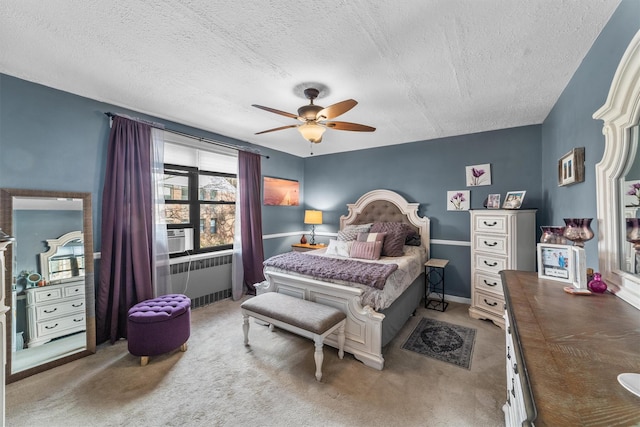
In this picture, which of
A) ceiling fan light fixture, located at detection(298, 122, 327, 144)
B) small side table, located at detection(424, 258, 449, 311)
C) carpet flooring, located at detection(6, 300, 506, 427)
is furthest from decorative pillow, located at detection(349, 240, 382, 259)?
ceiling fan light fixture, located at detection(298, 122, 327, 144)

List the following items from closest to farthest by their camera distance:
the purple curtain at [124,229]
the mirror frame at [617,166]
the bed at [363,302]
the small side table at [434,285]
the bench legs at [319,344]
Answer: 1. the mirror frame at [617,166]
2. the bench legs at [319,344]
3. the bed at [363,302]
4. the purple curtain at [124,229]
5. the small side table at [434,285]

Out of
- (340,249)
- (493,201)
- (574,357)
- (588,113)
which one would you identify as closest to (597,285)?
(574,357)

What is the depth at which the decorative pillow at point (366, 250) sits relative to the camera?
3.24 metres

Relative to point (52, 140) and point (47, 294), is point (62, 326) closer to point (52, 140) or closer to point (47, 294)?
point (47, 294)

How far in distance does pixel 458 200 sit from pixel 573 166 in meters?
1.81

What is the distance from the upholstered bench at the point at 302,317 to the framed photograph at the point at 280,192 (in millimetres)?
2261

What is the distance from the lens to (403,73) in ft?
6.82

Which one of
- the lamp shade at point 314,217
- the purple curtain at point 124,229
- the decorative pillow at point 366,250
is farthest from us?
the lamp shade at point 314,217

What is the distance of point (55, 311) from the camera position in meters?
2.30

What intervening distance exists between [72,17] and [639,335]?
3.07 meters

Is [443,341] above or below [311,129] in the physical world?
below

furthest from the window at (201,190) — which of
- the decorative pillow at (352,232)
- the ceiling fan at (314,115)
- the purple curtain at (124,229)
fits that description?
the ceiling fan at (314,115)

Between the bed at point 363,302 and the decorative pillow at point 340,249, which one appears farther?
the decorative pillow at point 340,249

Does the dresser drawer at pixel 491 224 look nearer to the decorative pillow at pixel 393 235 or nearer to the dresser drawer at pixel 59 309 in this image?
the decorative pillow at pixel 393 235
